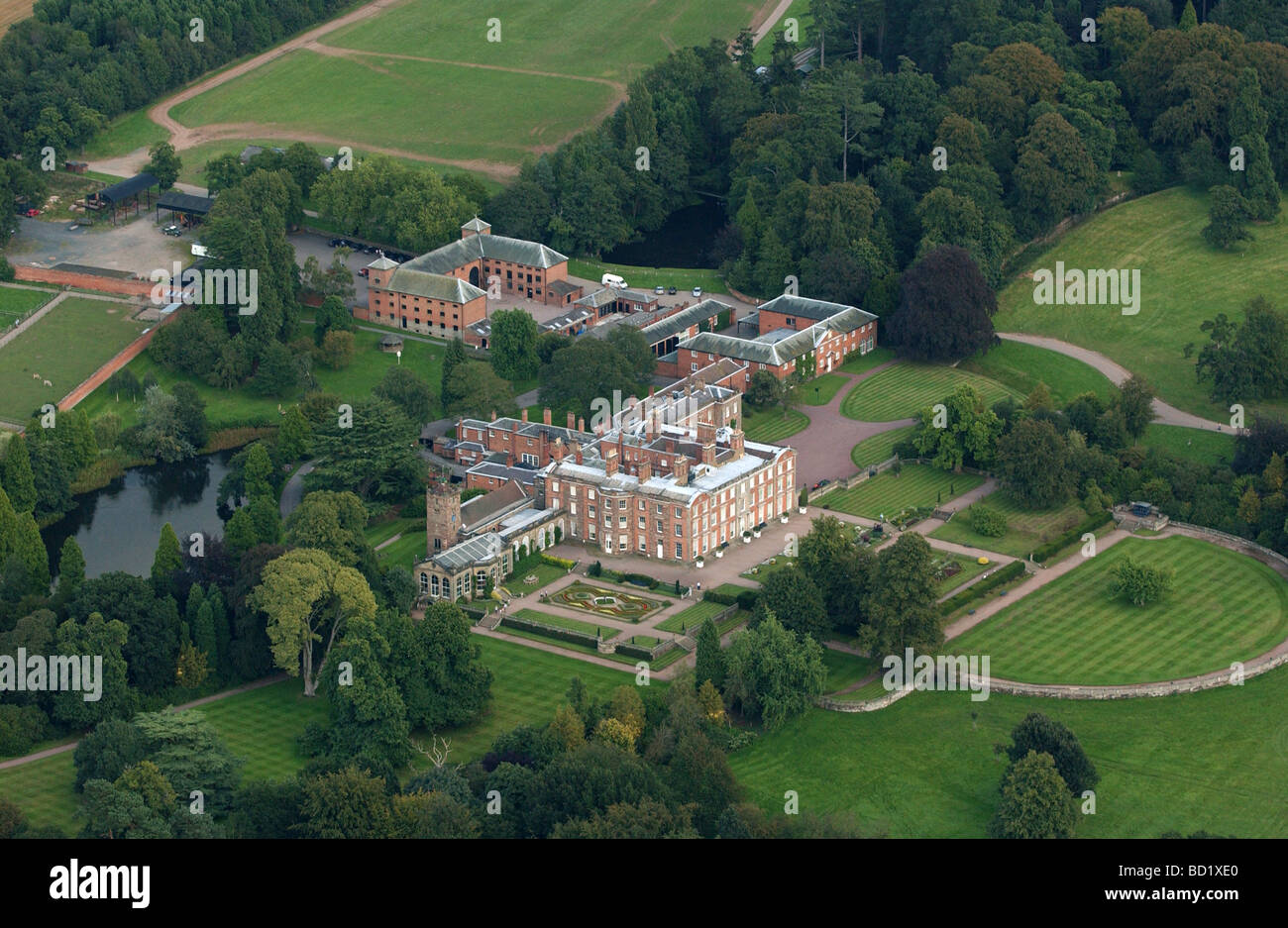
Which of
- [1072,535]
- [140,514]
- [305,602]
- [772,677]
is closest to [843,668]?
[772,677]

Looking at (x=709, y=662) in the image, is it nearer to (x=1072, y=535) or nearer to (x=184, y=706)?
(x=184, y=706)

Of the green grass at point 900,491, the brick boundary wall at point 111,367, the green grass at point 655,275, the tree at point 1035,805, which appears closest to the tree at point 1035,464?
the green grass at point 900,491

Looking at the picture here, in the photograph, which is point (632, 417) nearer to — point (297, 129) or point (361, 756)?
point (361, 756)

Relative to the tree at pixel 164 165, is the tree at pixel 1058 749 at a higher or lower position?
lower

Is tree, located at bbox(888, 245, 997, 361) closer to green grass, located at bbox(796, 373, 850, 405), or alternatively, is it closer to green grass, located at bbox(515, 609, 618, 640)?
green grass, located at bbox(796, 373, 850, 405)

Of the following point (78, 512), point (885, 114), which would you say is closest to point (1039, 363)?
point (885, 114)

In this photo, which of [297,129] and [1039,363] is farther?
[297,129]

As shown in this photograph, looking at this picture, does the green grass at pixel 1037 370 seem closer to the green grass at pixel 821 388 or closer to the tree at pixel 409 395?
the green grass at pixel 821 388
